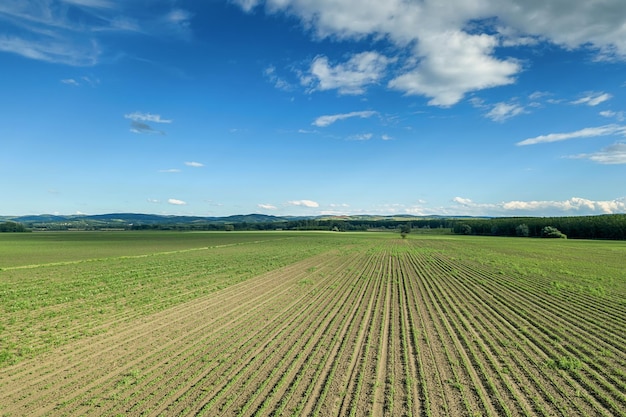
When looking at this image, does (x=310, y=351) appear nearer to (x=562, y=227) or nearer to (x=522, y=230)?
(x=562, y=227)

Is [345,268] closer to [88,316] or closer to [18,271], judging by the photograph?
[88,316]

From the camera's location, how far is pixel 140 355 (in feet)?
33.2

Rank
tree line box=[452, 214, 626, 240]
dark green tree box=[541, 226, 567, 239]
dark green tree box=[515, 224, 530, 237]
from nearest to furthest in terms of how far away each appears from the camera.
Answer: tree line box=[452, 214, 626, 240] < dark green tree box=[541, 226, 567, 239] < dark green tree box=[515, 224, 530, 237]

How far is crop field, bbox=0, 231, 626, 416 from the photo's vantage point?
738 cm

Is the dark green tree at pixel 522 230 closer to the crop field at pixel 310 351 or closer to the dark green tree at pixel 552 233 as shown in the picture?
the dark green tree at pixel 552 233

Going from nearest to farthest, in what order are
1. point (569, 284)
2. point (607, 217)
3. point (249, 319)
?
point (249, 319), point (569, 284), point (607, 217)

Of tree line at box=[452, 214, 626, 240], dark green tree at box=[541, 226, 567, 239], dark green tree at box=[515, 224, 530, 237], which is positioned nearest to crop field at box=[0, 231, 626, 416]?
tree line at box=[452, 214, 626, 240]

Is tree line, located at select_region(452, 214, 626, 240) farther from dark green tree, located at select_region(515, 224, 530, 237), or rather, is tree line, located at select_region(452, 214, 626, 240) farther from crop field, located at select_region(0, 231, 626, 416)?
crop field, located at select_region(0, 231, 626, 416)

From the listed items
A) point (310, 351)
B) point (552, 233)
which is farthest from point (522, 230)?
point (310, 351)

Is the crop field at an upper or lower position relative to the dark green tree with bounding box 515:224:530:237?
lower

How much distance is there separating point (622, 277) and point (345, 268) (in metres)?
19.4

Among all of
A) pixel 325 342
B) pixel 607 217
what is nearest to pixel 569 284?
pixel 325 342

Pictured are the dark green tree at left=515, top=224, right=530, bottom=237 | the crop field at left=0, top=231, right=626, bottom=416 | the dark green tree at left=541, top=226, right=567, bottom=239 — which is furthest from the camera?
the dark green tree at left=515, top=224, right=530, bottom=237

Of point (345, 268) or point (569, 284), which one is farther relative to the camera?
point (345, 268)
